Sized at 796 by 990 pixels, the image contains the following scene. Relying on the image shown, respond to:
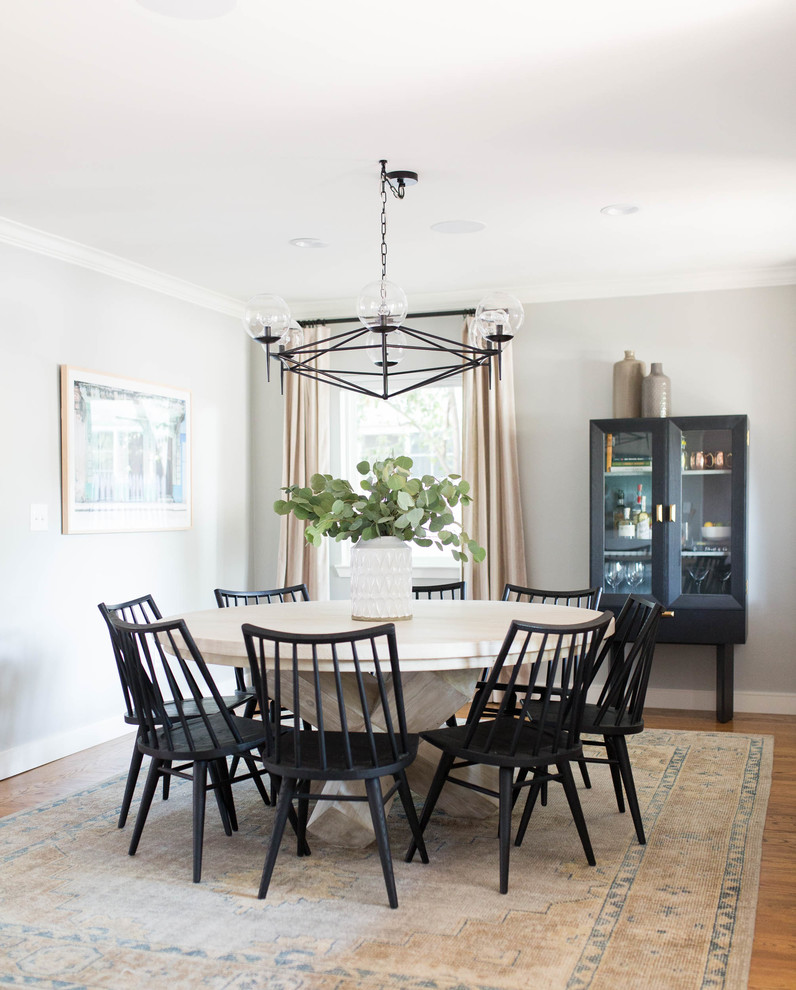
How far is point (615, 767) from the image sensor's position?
3.57 m

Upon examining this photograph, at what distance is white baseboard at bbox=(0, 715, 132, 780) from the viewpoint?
4.24 meters

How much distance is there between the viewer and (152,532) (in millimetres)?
5223

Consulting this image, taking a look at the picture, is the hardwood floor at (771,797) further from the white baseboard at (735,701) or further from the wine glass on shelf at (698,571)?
the wine glass on shelf at (698,571)

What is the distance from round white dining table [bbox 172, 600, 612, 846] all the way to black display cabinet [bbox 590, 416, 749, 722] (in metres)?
1.47

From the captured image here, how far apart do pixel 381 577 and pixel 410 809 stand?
0.82m

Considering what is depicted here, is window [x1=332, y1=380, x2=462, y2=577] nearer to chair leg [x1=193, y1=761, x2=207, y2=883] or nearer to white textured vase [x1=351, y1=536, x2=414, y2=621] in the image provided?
white textured vase [x1=351, y1=536, x2=414, y2=621]

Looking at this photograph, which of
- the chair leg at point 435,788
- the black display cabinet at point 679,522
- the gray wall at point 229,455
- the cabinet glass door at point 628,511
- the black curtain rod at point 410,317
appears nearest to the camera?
the chair leg at point 435,788

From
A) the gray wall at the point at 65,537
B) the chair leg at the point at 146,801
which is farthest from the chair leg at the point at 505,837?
the gray wall at the point at 65,537

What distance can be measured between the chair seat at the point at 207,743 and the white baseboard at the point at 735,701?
2.97 meters

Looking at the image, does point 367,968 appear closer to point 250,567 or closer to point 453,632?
point 453,632

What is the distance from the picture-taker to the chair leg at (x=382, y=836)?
2.73m

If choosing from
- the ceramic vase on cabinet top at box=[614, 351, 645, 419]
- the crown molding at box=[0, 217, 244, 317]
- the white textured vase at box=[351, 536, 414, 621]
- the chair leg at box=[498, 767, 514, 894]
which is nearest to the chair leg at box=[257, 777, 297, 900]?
the chair leg at box=[498, 767, 514, 894]

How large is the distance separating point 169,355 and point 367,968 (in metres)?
3.80

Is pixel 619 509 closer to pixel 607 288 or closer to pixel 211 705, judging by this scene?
pixel 607 288
